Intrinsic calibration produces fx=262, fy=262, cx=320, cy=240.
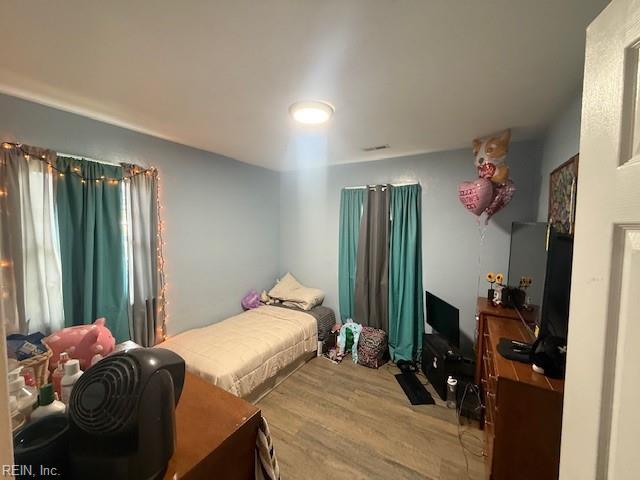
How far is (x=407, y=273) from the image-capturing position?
3.08 m

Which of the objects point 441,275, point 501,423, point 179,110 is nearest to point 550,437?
point 501,423

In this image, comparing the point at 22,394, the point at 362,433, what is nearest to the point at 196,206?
the point at 22,394

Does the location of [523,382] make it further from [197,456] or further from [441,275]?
[441,275]

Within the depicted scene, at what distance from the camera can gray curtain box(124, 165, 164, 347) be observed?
7.57 feet

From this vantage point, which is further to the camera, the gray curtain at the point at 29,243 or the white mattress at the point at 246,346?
the white mattress at the point at 246,346

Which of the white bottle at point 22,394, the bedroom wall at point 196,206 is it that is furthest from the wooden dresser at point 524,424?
the bedroom wall at point 196,206

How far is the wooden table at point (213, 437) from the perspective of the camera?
69cm

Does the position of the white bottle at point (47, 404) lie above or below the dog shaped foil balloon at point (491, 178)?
below

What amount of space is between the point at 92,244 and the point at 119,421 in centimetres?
201

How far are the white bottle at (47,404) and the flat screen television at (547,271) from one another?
1852 millimetres

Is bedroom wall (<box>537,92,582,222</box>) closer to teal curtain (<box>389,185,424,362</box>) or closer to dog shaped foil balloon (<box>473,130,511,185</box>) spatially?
dog shaped foil balloon (<box>473,130,511,185</box>)

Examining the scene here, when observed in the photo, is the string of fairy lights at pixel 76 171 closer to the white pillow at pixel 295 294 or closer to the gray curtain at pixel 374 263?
the white pillow at pixel 295 294

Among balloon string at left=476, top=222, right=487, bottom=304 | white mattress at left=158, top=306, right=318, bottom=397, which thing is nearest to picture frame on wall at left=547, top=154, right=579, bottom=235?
balloon string at left=476, top=222, right=487, bottom=304

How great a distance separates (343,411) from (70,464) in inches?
84.8
